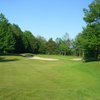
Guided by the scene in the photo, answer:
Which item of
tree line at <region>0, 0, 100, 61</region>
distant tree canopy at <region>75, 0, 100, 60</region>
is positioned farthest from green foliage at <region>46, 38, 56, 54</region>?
distant tree canopy at <region>75, 0, 100, 60</region>

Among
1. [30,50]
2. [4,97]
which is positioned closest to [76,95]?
[4,97]

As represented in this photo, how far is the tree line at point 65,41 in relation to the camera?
4269 cm

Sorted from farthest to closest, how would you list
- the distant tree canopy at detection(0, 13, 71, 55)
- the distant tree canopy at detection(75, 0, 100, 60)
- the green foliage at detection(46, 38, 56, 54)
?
the green foliage at detection(46, 38, 56, 54) < the distant tree canopy at detection(0, 13, 71, 55) < the distant tree canopy at detection(75, 0, 100, 60)

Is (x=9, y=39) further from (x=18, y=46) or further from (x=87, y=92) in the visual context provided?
(x=87, y=92)

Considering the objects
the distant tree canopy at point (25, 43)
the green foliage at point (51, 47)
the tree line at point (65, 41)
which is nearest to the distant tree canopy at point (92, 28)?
the tree line at point (65, 41)

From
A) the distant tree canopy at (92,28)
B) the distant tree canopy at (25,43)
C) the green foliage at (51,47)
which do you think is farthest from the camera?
the green foliage at (51,47)

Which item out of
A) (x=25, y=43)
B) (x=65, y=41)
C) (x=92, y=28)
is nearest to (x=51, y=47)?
(x=65, y=41)

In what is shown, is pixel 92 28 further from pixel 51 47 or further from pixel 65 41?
pixel 51 47

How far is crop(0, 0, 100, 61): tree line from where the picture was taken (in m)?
42.7

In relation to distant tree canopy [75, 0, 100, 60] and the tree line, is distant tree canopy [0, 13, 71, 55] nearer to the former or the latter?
the tree line

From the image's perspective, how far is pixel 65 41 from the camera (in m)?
116

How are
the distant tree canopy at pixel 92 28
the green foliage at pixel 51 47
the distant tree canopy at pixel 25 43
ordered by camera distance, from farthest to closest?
the green foliage at pixel 51 47
the distant tree canopy at pixel 25 43
the distant tree canopy at pixel 92 28

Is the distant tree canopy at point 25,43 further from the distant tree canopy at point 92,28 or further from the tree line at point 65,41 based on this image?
the distant tree canopy at point 92,28

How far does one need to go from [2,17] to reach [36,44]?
44076 millimetres
